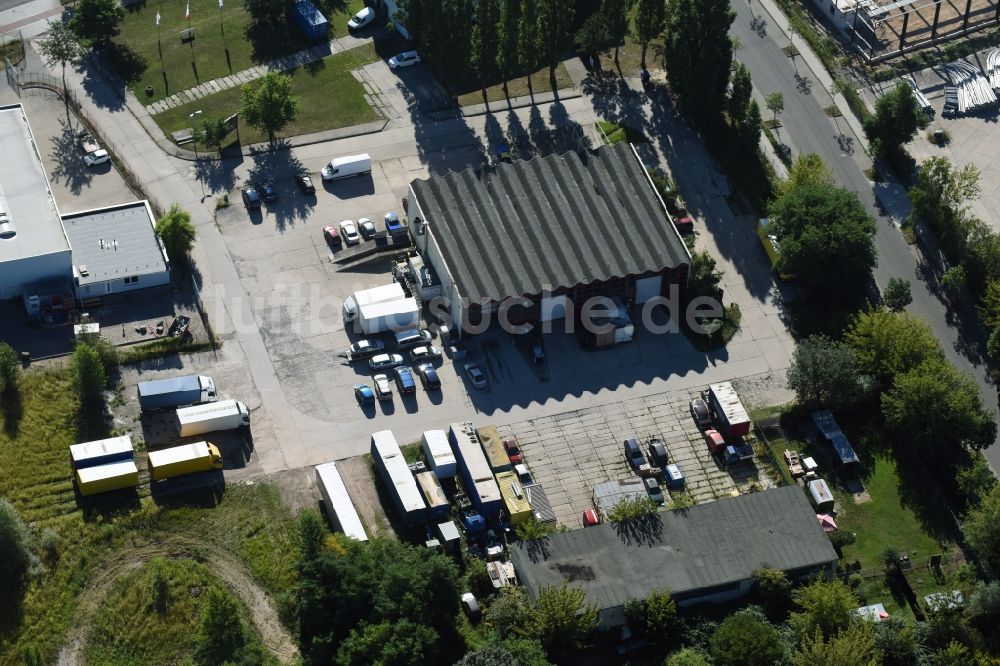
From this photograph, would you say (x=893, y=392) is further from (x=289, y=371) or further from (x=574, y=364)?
(x=289, y=371)

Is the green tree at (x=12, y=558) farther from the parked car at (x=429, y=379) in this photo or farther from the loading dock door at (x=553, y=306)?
the loading dock door at (x=553, y=306)

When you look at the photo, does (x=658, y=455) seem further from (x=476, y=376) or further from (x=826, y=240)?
(x=826, y=240)

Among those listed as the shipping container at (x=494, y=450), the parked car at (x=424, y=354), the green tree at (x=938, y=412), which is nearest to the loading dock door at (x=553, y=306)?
the parked car at (x=424, y=354)

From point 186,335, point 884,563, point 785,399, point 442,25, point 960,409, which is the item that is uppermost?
point 442,25

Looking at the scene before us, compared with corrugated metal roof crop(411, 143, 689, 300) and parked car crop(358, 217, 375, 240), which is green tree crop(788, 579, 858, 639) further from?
parked car crop(358, 217, 375, 240)

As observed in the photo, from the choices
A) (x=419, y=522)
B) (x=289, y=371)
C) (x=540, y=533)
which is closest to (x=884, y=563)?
(x=540, y=533)
